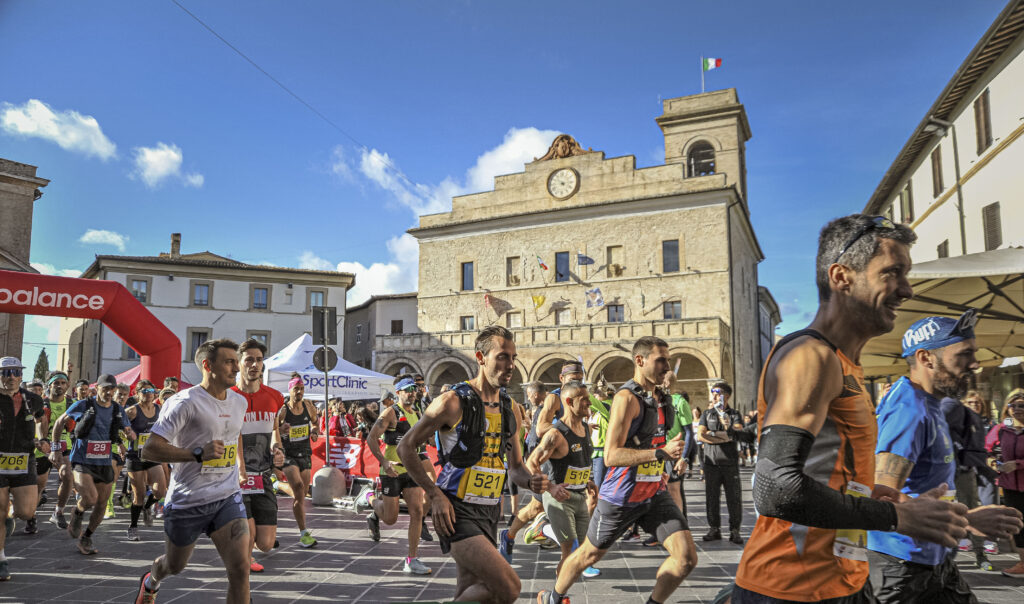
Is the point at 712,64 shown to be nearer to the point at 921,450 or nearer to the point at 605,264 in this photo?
the point at 605,264

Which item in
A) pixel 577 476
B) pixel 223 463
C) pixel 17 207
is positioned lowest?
pixel 577 476

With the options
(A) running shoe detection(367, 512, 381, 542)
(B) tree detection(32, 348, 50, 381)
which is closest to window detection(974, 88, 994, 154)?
(A) running shoe detection(367, 512, 381, 542)

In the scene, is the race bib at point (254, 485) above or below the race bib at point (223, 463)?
below

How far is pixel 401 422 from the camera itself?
29.5 feet

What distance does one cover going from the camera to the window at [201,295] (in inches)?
1765

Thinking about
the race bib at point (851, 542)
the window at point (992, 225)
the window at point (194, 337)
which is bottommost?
the race bib at point (851, 542)

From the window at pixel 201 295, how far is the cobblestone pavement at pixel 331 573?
38.0 meters

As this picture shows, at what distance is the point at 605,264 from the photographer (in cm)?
3941

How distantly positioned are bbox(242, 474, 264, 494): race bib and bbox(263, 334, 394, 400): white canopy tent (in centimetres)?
1237

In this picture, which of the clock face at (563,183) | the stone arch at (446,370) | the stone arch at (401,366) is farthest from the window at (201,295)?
the clock face at (563,183)

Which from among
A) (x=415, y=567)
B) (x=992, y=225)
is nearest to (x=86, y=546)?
(x=415, y=567)

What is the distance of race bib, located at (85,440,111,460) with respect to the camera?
8.70m

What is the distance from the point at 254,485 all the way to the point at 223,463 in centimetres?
190

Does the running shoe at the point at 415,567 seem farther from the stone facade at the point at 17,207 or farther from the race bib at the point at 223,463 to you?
the stone facade at the point at 17,207
